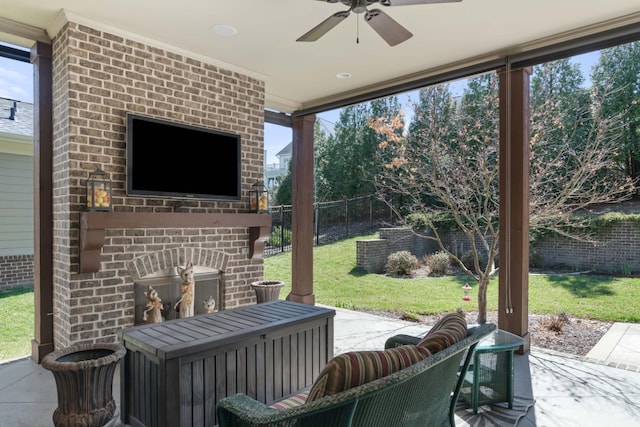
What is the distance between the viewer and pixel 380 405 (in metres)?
1.40

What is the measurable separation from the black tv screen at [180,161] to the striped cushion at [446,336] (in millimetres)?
2855

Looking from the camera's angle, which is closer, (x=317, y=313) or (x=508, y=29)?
(x=317, y=313)

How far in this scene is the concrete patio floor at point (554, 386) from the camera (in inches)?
105

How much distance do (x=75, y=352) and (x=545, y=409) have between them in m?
3.24

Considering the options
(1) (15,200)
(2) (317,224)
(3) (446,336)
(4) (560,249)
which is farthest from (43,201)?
(4) (560,249)

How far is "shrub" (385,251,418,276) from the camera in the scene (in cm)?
852

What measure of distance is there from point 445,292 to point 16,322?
674 centimetres

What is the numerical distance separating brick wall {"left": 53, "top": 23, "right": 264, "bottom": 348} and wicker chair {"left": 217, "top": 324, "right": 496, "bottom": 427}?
242cm

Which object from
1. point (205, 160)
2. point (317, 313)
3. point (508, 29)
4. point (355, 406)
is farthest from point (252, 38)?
point (355, 406)

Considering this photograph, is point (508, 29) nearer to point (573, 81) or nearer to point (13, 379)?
point (573, 81)

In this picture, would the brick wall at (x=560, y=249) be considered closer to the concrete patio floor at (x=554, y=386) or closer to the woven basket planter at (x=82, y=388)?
the concrete patio floor at (x=554, y=386)

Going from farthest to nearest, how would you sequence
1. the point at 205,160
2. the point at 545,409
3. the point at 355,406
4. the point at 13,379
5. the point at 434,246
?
the point at 434,246 → the point at 205,160 → the point at 13,379 → the point at 545,409 → the point at 355,406

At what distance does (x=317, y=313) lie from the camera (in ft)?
9.67

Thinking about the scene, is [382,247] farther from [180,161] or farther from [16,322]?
[16,322]
